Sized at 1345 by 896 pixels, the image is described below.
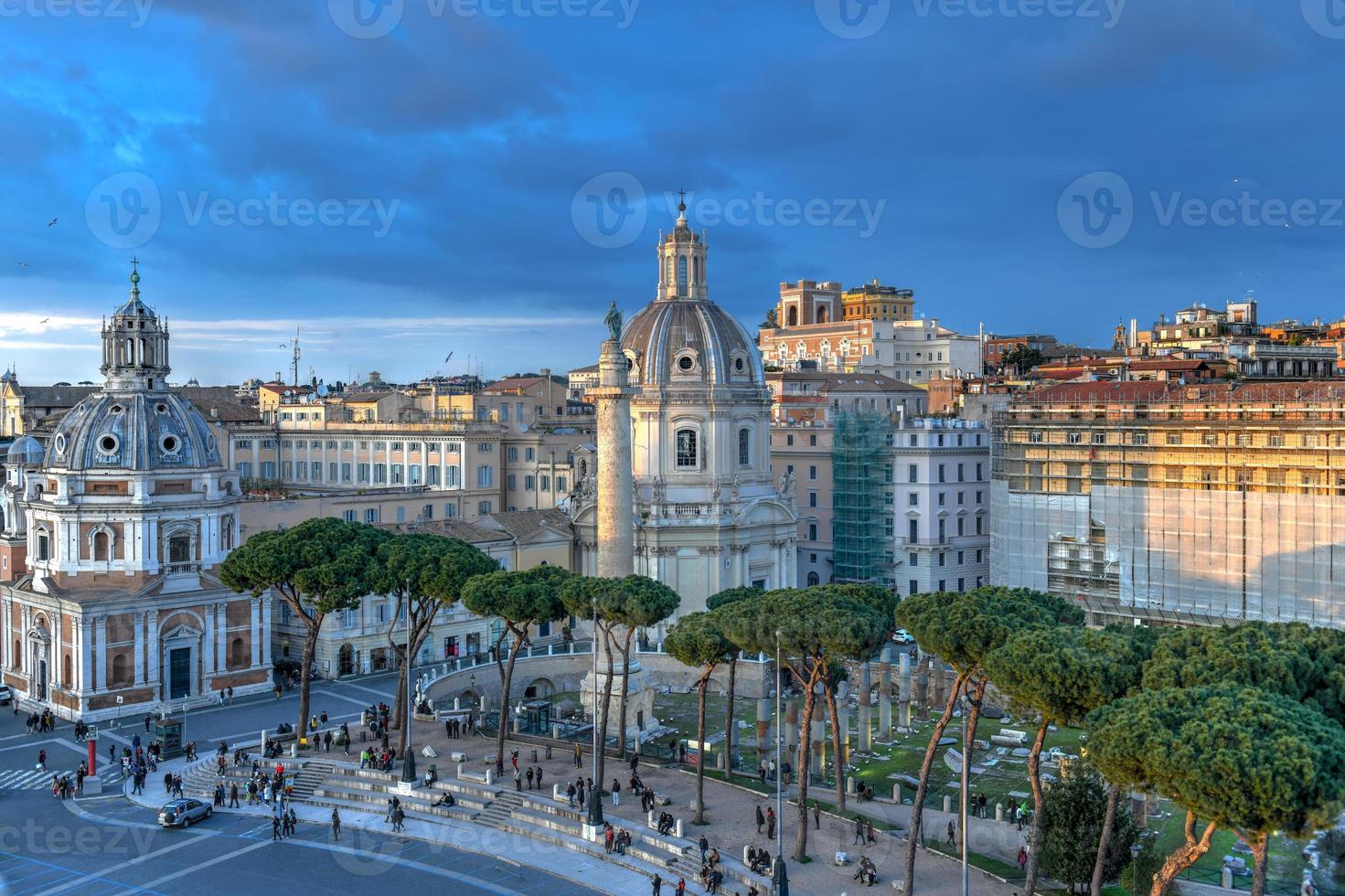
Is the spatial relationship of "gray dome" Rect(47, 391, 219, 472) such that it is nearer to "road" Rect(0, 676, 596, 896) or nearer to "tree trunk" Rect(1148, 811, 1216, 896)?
"road" Rect(0, 676, 596, 896)

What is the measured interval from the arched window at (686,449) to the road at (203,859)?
1260 inches

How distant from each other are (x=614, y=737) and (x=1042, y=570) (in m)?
23.7

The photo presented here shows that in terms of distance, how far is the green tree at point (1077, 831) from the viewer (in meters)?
33.5

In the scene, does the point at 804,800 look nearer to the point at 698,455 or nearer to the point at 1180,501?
the point at 1180,501

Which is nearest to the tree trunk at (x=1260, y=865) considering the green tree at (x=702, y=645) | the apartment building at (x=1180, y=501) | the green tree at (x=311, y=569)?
the green tree at (x=702, y=645)

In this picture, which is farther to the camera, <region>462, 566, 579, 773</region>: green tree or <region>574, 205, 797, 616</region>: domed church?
<region>574, 205, 797, 616</region>: domed church

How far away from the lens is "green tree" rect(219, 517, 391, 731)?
4922cm

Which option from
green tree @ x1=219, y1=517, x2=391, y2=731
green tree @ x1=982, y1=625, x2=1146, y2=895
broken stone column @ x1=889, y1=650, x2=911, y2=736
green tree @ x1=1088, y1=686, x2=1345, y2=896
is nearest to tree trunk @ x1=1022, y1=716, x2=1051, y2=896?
green tree @ x1=982, y1=625, x2=1146, y2=895

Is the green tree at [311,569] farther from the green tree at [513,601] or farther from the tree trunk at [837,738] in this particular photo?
the tree trunk at [837,738]

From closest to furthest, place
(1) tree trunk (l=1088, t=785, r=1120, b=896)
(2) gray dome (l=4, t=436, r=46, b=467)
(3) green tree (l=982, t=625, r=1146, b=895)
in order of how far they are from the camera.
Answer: (1) tree trunk (l=1088, t=785, r=1120, b=896), (3) green tree (l=982, t=625, r=1146, b=895), (2) gray dome (l=4, t=436, r=46, b=467)

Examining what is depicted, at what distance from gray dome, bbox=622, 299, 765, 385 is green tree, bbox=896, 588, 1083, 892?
34.2 metres

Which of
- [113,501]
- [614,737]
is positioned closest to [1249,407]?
Result: [614,737]

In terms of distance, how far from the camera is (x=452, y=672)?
59.2m

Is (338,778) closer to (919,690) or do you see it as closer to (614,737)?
(614,737)
